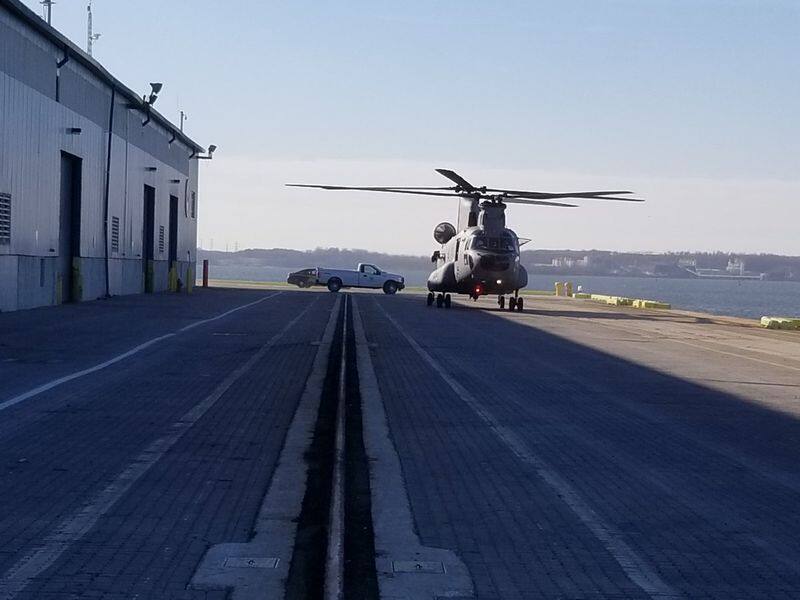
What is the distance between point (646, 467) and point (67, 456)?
5.07m


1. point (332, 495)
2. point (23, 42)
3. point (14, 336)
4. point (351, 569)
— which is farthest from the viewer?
point (23, 42)

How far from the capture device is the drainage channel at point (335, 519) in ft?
21.2

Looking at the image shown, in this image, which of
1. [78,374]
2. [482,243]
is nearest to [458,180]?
[482,243]

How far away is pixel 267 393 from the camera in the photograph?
15312 mm

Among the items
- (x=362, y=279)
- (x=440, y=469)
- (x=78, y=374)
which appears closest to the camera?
(x=440, y=469)

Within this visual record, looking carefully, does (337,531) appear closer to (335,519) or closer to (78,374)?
(335,519)

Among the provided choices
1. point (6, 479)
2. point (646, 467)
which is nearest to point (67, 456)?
point (6, 479)

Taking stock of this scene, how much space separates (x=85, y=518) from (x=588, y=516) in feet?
11.4

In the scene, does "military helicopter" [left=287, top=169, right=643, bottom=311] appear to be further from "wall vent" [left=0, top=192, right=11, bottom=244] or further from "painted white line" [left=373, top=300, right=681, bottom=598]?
"painted white line" [left=373, top=300, right=681, bottom=598]

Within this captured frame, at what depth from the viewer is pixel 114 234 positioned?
4650cm

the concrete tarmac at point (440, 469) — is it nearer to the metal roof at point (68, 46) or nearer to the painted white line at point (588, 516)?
the painted white line at point (588, 516)

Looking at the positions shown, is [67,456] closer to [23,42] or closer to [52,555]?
[52,555]

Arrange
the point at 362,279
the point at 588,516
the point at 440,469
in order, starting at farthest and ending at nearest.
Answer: the point at 362,279, the point at 440,469, the point at 588,516

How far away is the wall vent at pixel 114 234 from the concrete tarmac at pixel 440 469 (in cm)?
2386
